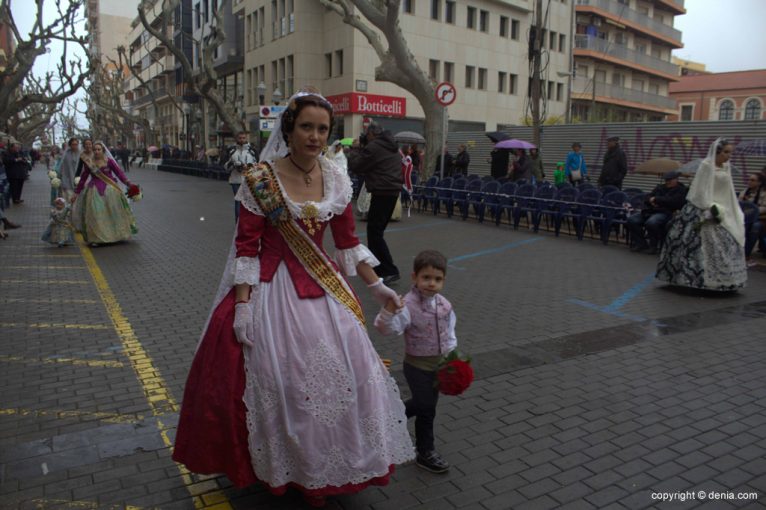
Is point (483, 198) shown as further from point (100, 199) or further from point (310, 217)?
point (310, 217)

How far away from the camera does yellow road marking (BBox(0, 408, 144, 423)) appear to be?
12.8 feet

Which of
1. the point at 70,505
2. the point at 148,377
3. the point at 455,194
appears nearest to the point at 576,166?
the point at 455,194

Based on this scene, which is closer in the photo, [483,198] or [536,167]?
[483,198]

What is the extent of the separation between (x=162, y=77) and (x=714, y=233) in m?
73.1

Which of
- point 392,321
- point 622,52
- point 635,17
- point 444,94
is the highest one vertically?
point 635,17

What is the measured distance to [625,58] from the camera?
162ft

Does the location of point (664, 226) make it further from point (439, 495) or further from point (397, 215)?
point (439, 495)

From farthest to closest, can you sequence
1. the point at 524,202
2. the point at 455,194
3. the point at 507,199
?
the point at 455,194
the point at 507,199
the point at 524,202

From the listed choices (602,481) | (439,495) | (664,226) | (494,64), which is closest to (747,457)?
(602,481)

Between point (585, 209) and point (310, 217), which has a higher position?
point (310, 217)

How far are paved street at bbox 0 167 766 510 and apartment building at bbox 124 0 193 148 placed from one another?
47.0 metres

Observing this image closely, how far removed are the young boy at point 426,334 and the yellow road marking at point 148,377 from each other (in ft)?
3.62

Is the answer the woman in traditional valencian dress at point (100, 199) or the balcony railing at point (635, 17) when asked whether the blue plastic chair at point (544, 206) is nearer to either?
the woman in traditional valencian dress at point (100, 199)

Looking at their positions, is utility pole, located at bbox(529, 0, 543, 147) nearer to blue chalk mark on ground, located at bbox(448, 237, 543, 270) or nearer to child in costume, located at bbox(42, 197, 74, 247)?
blue chalk mark on ground, located at bbox(448, 237, 543, 270)
